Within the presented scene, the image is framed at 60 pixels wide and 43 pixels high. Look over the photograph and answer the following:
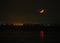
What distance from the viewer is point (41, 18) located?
6.39 m

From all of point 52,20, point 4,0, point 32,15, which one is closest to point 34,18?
point 32,15

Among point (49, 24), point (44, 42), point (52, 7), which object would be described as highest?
point (52, 7)

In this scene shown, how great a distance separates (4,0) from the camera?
659cm

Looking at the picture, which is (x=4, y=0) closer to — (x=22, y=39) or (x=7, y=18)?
(x=7, y=18)

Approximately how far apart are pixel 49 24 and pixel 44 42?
0.50 metres

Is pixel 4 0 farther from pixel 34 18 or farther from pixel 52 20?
pixel 52 20

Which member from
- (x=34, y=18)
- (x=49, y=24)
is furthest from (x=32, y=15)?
(x=49, y=24)

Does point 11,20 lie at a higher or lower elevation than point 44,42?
higher

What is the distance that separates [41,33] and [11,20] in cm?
95

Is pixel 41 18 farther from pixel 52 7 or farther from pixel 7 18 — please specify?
pixel 7 18

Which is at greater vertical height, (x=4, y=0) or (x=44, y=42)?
(x=4, y=0)

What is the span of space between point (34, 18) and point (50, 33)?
632 mm

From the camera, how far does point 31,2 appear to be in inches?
257

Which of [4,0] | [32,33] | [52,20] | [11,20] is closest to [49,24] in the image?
[52,20]
